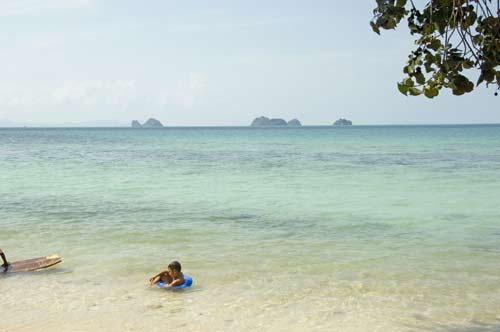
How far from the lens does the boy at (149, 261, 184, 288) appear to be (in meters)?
9.68

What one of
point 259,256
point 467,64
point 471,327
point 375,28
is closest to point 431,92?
point 467,64

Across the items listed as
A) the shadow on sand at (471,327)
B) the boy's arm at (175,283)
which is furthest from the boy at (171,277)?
the shadow on sand at (471,327)

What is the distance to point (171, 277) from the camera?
984 centimetres

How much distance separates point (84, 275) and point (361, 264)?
5.24m

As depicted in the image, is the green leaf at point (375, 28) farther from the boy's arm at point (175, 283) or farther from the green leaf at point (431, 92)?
the boy's arm at point (175, 283)

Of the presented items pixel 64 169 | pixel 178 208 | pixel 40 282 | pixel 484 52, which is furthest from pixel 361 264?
pixel 64 169

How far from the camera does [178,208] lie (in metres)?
18.9

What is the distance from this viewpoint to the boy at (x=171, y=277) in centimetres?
968

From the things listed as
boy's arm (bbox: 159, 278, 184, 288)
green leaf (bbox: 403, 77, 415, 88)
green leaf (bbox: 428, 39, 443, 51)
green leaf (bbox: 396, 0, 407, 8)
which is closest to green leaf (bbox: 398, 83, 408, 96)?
green leaf (bbox: 403, 77, 415, 88)

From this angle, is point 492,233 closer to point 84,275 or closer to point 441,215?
point 441,215

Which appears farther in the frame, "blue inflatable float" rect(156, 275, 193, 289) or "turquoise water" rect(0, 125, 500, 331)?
"blue inflatable float" rect(156, 275, 193, 289)

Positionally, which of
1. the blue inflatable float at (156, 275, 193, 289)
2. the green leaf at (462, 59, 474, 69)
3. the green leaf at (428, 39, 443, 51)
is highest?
the green leaf at (428, 39, 443, 51)

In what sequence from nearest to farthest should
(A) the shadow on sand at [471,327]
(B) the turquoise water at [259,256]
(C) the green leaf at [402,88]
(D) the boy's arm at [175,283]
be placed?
(C) the green leaf at [402,88] → (A) the shadow on sand at [471,327] → (B) the turquoise water at [259,256] → (D) the boy's arm at [175,283]

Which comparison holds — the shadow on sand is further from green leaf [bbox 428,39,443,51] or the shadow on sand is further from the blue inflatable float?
green leaf [bbox 428,39,443,51]
